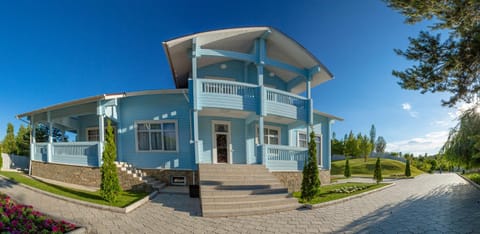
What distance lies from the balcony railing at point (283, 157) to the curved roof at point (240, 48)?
4444 mm

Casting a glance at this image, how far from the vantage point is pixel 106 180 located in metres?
7.22

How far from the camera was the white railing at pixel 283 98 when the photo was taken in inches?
411

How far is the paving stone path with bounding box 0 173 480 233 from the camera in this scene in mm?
5145

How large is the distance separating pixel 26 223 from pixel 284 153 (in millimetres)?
9137

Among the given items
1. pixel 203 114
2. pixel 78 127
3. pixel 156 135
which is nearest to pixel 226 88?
→ pixel 203 114

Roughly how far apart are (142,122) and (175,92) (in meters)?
2.48

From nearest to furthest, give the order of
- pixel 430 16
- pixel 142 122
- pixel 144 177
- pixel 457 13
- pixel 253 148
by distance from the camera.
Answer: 1. pixel 457 13
2. pixel 430 16
3. pixel 144 177
4. pixel 142 122
5. pixel 253 148

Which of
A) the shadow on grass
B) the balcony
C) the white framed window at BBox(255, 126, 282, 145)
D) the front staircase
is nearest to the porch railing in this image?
the balcony

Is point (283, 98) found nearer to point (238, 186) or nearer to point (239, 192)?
point (238, 186)

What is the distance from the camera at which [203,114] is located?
11.0 metres

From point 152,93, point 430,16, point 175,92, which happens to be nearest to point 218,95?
point 175,92

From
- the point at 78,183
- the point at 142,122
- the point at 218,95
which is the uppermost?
the point at 218,95

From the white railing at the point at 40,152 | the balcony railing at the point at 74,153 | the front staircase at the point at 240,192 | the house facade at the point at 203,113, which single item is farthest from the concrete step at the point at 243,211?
the white railing at the point at 40,152

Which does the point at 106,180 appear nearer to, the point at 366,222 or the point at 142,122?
the point at 142,122
